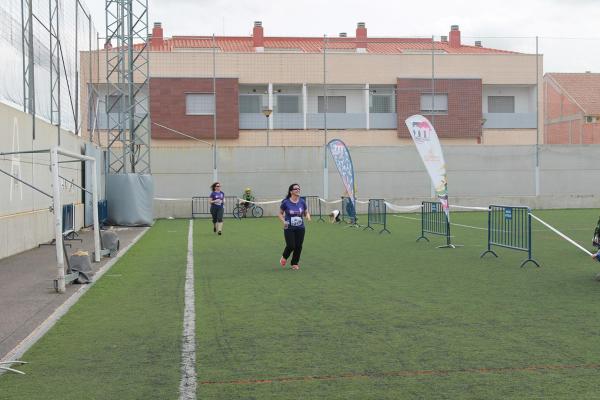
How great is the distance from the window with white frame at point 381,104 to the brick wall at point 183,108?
7744 millimetres

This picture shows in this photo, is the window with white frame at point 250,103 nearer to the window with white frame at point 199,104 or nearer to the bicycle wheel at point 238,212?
the window with white frame at point 199,104

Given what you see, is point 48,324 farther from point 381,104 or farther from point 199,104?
point 381,104

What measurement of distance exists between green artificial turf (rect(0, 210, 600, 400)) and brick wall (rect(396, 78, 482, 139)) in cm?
2859

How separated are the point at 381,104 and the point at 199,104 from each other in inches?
404

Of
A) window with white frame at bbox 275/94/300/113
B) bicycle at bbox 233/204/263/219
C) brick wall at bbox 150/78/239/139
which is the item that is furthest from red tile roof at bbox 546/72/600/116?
bicycle at bbox 233/204/263/219

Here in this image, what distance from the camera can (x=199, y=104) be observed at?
4356 centimetres

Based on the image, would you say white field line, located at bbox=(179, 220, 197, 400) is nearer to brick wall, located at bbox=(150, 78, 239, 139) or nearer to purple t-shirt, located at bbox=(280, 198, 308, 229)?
A: purple t-shirt, located at bbox=(280, 198, 308, 229)

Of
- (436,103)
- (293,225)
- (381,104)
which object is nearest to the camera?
(293,225)

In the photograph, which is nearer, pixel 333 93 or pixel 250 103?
pixel 250 103

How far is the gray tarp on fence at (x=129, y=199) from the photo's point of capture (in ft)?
102

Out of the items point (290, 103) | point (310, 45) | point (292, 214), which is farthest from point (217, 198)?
point (310, 45)

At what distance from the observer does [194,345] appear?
764cm

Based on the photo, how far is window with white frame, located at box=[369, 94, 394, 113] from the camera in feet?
149

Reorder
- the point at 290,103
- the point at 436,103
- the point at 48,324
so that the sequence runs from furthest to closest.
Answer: the point at 290,103 < the point at 436,103 < the point at 48,324
